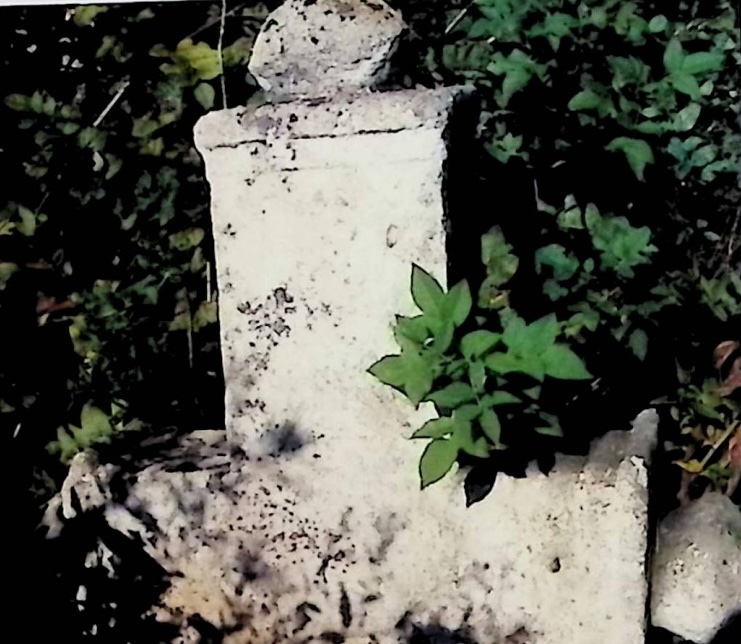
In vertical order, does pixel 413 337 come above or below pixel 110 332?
above

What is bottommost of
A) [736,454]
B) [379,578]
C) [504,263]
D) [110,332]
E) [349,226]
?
[736,454]

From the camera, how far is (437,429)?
1.51 m

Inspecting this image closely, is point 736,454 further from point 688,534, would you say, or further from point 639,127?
point 688,534

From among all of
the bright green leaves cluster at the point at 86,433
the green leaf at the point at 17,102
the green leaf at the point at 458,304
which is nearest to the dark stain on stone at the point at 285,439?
the green leaf at the point at 458,304

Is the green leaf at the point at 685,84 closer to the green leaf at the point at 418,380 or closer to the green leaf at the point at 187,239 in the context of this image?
the green leaf at the point at 418,380

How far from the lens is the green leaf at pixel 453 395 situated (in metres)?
1.48

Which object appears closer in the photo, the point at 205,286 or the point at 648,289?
the point at 648,289

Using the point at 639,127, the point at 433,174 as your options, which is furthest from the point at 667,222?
the point at 433,174

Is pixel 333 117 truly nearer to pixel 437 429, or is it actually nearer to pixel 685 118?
pixel 437 429

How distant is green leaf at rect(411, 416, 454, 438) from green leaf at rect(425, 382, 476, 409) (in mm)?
29

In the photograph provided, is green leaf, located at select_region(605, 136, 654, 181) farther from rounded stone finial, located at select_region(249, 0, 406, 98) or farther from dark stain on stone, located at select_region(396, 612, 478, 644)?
dark stain on stone, located at select_region(396, 612, 478, 644)

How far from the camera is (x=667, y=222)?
108 inches

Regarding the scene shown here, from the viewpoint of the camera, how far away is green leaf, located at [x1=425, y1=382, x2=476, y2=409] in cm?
148

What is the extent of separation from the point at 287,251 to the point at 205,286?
108 cm
